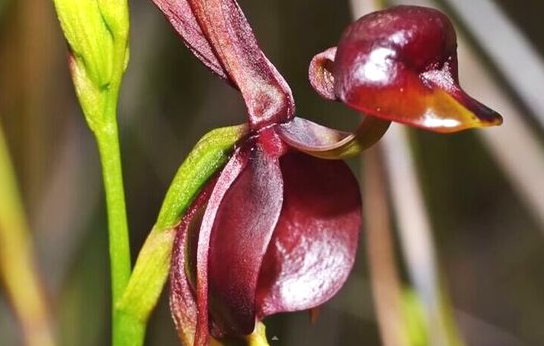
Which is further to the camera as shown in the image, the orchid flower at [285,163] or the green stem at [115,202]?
the green stem at [115,202]

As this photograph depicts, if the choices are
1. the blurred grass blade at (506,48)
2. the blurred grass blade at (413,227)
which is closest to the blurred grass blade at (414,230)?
the blurred grass blade at (413,227)

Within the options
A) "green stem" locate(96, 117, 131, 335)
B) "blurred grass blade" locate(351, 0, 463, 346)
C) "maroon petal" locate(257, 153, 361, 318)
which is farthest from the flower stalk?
"blurred grass blade" locate(351, 0, 463, 346)

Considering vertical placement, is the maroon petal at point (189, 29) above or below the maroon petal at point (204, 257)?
above

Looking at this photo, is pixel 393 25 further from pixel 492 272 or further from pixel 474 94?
pixel 492 272

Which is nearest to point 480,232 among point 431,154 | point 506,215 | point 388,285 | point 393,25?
point 506,215

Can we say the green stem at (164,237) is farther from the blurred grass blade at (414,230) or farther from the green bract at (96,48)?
the blurred grass blade at (414,230)

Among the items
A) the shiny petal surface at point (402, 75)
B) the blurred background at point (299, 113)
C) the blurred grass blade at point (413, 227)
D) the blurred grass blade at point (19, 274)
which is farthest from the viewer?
the blurred background at point (299, 113)
